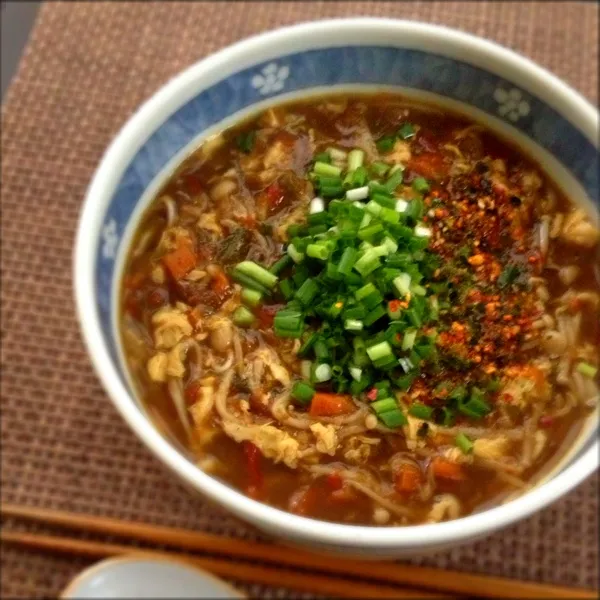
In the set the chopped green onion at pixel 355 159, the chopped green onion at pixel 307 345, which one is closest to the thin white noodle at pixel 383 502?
the chopped green onion at pixel 307 345

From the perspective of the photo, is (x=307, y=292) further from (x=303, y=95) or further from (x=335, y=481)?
(x=303, y=95)

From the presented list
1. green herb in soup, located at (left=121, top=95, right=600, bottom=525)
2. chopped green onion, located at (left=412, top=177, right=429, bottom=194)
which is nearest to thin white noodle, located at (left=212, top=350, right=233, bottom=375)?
green herb in soup, located at (left=121, top=95, right=600, bottom=525)

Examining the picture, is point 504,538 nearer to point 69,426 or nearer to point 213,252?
point 213,252

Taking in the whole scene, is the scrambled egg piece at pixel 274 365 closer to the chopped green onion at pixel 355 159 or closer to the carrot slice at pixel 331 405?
the carrot slice at pixel 331 405

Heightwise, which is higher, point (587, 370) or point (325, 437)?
point (587, 370)

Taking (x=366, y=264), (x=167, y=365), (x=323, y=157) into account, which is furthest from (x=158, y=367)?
(x=323, y=157)

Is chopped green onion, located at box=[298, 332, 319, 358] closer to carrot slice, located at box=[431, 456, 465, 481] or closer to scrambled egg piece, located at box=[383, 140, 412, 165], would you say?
carrot slice, located at box=[431, 456, 465, 481]
